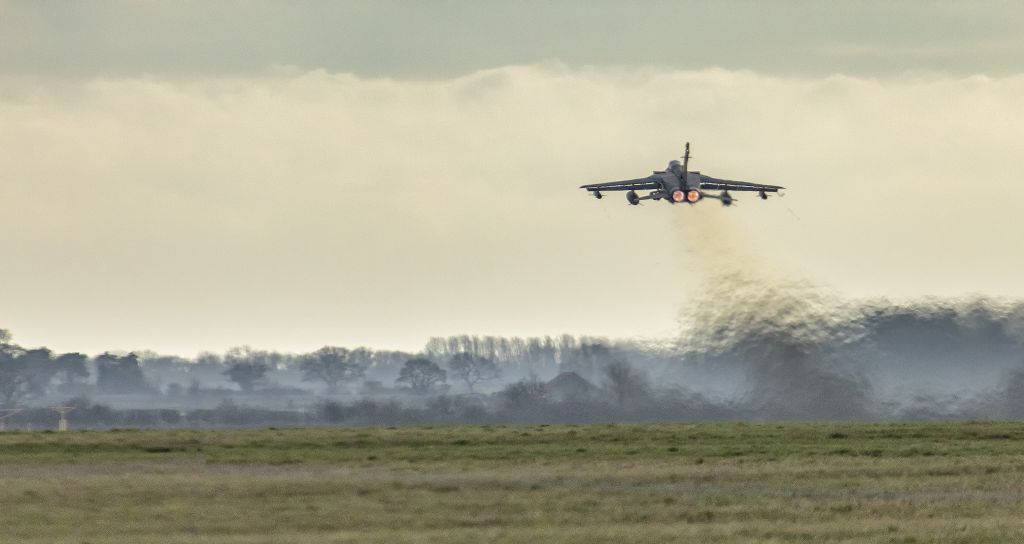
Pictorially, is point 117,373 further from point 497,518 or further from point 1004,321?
point 497,518

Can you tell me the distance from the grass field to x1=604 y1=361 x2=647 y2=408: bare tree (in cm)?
1352

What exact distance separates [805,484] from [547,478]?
7.92 meters

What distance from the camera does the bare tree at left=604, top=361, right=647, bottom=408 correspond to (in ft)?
274

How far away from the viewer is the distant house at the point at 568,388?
88.2 metres

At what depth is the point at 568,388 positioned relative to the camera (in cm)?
→ 9112

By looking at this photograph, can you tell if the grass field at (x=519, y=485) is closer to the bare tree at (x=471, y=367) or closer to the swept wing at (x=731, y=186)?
the swept wing at (x=731, y=186)

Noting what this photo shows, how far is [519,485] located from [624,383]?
36.3 m

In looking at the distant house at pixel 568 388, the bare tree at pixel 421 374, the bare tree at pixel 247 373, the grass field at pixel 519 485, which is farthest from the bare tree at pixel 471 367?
the grass field at pixel 519 485

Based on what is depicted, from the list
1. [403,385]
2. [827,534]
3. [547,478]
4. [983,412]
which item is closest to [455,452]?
[547,478]

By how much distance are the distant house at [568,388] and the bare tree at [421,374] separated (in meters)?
17.4

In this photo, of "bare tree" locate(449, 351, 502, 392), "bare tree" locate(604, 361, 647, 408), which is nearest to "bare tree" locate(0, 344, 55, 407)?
"bare tree" locate(449, 351, 502, 392)

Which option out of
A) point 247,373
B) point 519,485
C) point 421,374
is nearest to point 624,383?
point 421,374

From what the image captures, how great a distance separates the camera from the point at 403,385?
115312mm

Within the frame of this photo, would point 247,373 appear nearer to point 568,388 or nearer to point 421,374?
point 421,374
